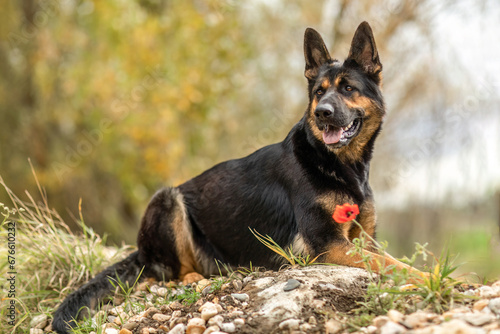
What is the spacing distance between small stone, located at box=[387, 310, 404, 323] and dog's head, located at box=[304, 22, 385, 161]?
5.27 ft

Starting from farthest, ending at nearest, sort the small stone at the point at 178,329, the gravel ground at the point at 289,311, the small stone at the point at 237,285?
1. the small stone at the point at 237,285
2. the small stone at the point at 178,329
3. the gravel ground at the point at 289,311

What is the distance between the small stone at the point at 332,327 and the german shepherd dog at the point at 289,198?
2.96ft

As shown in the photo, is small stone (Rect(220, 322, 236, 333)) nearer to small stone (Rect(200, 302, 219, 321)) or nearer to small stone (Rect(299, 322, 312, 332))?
small stone (Rect(200, 302, 219, 321))

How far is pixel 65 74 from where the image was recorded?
33.8ft

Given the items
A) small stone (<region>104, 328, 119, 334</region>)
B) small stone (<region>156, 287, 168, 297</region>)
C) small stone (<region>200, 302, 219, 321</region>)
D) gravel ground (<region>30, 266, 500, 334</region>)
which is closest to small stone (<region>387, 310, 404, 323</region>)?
gravel ground (<region>30, 266, 500, 334</region>)

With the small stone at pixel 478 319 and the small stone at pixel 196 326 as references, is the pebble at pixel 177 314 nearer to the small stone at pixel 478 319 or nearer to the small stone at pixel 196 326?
the small stone at pixel 196 326

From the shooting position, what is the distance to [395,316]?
2805mm

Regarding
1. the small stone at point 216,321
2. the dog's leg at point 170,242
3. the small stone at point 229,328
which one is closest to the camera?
the small stone at point 229,328

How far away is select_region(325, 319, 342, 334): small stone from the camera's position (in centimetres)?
290

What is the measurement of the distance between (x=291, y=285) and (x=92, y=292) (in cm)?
198

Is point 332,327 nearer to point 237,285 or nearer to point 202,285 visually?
point 237,285

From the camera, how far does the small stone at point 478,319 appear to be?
2633 millimetres

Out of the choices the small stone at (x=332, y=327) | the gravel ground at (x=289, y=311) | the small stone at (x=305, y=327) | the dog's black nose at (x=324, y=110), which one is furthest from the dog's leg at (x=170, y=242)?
the small stone at (x=332, y=327)

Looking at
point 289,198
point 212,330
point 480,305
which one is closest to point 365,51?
point 289,198
